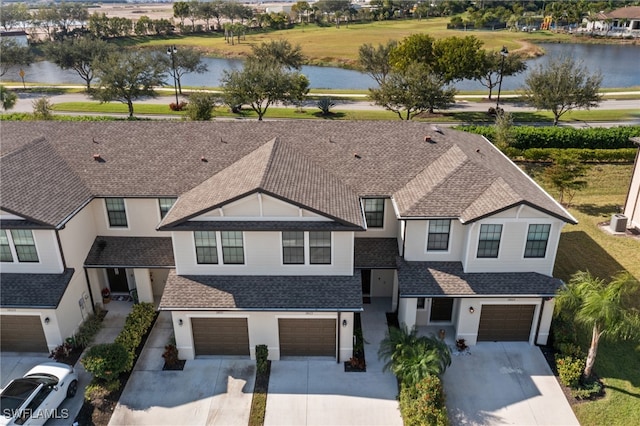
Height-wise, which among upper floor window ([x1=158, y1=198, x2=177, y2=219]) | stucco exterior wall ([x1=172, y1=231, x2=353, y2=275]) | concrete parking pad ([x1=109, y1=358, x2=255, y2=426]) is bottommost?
concrete parking pad ([x1=109, y1=358, x2=255, y2=426])

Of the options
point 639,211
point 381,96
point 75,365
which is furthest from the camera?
point 381,96

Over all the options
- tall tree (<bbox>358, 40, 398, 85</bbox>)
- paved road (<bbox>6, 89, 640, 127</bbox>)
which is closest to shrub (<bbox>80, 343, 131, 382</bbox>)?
paved road (<bbox>6, 89, 640, 127</bbox>)

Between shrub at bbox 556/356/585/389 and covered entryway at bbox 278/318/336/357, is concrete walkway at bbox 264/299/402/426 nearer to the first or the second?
covered entryway at bbox 278/318/336/357

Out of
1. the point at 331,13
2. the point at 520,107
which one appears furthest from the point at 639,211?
the point at 331,13

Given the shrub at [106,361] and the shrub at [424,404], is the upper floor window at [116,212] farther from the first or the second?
the shrub at [424,404]

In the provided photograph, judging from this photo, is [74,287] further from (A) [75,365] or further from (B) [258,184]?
(B) [258,184]

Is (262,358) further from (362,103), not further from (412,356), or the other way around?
(362,103)

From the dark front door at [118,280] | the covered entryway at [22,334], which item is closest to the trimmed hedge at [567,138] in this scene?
the dark front door at [118,280]
